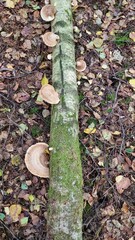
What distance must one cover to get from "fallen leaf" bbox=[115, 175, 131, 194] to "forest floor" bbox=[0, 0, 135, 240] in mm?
13

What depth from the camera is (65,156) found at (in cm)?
364

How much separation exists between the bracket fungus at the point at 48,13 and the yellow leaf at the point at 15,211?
3.09 metres

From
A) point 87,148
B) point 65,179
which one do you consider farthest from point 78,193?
point 87,148

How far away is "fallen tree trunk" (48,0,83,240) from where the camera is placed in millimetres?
3285

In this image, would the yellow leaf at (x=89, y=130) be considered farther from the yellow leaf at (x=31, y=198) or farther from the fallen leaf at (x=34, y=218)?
the fallen leaf at (x=34, y=218)

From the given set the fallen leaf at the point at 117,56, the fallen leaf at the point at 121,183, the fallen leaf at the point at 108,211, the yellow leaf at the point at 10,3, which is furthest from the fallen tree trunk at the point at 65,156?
the yellow leaf at the point at 10,3

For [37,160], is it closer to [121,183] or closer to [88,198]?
[88,198]

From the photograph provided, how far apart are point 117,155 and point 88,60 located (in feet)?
5.74

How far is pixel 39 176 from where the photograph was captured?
3758 millimetres

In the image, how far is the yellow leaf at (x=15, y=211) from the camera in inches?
141

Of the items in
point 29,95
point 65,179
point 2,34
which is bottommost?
point 65,179

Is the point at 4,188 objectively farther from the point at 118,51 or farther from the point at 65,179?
the point at 118,51

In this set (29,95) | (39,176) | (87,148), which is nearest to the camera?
(39,176)

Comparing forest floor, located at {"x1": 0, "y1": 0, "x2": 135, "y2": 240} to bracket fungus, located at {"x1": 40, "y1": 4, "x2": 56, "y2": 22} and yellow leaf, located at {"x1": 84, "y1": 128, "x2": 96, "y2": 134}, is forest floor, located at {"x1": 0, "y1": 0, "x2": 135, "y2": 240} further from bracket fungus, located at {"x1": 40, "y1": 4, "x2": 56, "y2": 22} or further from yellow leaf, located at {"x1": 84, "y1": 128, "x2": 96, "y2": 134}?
bracket fungus, located at {"x1": 40, "y1": 4, "x2": 56, "y2": 22}
